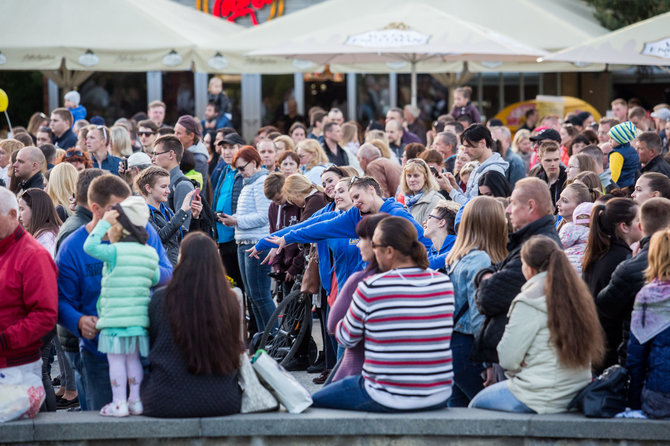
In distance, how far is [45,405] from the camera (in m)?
5.77

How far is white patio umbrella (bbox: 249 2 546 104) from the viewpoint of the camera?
1267cm

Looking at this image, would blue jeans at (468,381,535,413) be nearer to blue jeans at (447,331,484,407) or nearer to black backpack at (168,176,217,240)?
blue jeans at (447,331,484,407)

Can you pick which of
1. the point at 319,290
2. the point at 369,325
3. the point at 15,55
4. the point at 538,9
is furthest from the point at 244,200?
the point at 538,9

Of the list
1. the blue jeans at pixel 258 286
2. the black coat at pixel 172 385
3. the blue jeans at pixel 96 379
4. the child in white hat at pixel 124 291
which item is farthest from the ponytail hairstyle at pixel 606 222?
the blue jeans at pixel 258 286

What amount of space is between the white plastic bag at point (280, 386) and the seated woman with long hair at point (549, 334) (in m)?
1.16

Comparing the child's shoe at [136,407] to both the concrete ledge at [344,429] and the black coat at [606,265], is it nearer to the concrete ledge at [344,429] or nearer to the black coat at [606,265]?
the concrete ledge at [344,429]

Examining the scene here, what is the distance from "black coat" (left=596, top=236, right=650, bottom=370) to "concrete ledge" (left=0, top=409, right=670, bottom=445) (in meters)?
0.55

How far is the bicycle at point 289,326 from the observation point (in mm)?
8086

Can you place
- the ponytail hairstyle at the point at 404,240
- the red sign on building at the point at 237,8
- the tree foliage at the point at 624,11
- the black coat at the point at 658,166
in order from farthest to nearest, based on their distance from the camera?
the red sign on building at the point at 237,8 → the tree foliage at the point at 624,11 → the black coat at the point at 658,166 → the ponytail hairstyle at the point at 404,240

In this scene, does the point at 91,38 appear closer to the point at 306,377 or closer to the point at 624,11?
the point at 306,377

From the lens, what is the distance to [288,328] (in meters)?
8.34

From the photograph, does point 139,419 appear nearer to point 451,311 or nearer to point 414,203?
point 451,311

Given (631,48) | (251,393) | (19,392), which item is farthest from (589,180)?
(631,48)

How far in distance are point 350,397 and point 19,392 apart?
1.86 metres
